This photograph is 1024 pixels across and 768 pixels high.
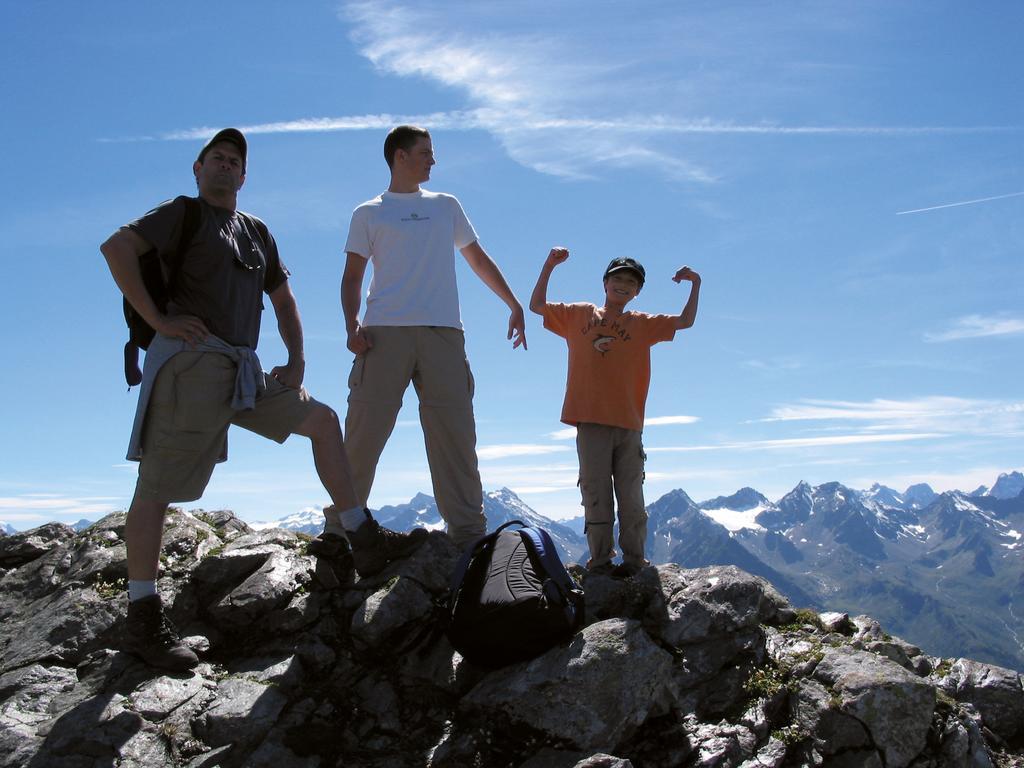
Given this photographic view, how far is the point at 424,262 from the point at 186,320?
Answer: 2.90 metres

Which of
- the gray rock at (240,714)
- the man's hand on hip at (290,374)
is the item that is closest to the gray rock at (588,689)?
the gray rock at (240,714)

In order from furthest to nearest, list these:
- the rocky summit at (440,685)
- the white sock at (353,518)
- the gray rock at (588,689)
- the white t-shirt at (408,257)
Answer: the white t-shirt at (408,257) → the white sock at (353,518) → the rocky summit at (440,685) → the gray rock at (588,689)

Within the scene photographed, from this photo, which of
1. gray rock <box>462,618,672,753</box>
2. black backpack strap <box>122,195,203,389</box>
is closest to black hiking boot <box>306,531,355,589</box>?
gray rock <box>462,618,672,753</box>

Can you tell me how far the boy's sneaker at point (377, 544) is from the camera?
8180 millimetres

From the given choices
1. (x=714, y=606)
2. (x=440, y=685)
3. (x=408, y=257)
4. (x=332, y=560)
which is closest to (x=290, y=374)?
(x=408, y=257)

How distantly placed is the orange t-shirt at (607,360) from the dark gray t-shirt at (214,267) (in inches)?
176

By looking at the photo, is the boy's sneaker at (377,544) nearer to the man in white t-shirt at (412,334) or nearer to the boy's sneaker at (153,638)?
the man in white t-shirt at (412,334)

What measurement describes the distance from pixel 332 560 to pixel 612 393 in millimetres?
4201

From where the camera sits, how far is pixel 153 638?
24.2 feet

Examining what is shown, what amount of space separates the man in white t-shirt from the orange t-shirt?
1.84 m

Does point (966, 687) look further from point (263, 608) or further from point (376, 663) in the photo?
point (263, 608)

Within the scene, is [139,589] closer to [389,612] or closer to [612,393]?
[389,612]

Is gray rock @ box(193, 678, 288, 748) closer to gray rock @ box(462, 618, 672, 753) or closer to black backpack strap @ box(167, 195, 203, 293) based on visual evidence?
gray rock @ box(462, 618, 672, 753)

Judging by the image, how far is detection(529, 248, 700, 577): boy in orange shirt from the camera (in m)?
10.2
